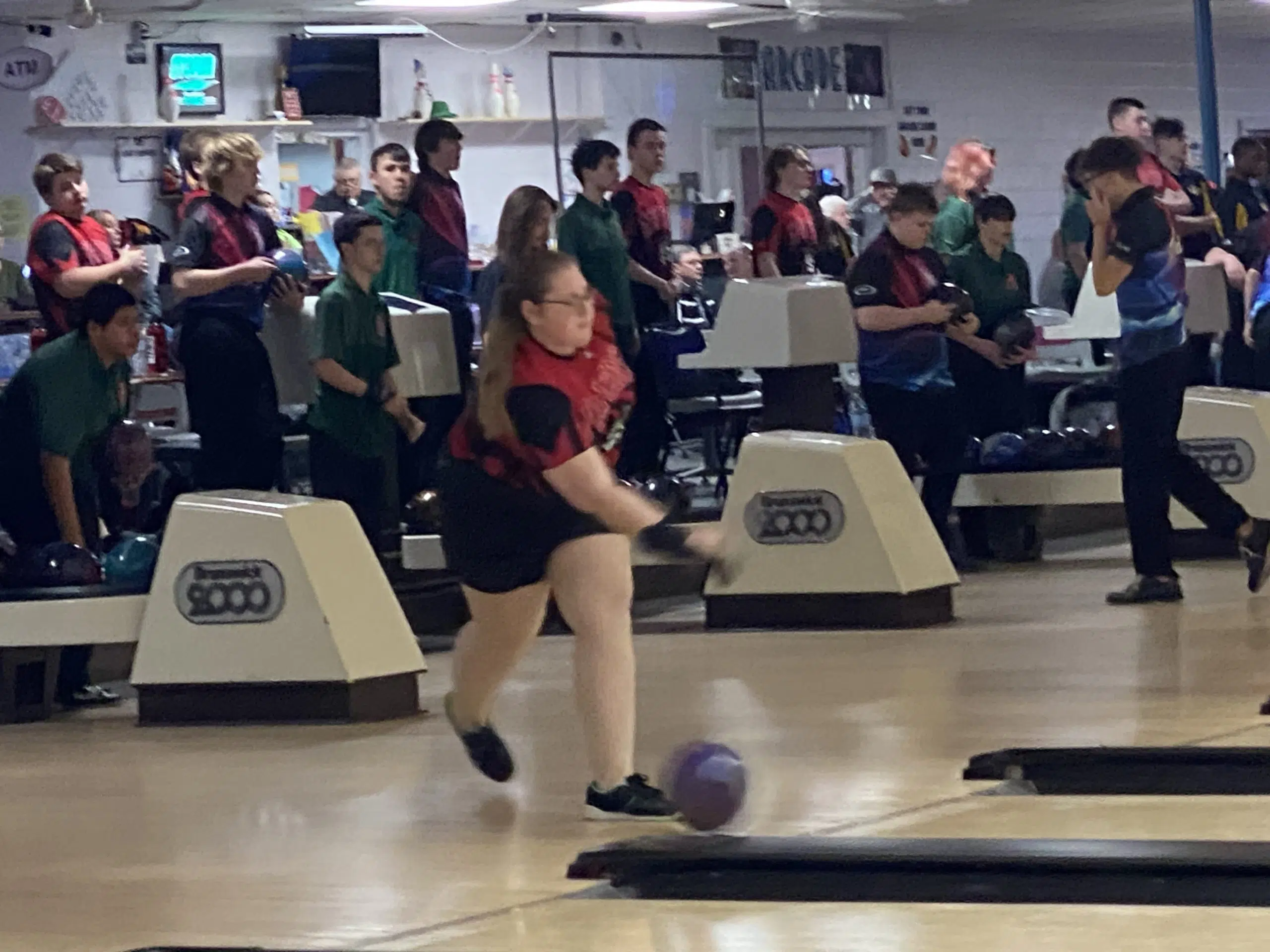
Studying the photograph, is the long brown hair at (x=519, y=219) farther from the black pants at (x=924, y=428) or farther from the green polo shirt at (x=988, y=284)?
the green polo shirt at (x=988, y=284)

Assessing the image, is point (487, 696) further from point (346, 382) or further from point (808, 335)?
point (808, 335)

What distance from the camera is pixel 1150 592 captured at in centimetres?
780

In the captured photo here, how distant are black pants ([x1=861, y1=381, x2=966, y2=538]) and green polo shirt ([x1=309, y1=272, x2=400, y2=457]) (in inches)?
78.1

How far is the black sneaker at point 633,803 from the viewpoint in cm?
464

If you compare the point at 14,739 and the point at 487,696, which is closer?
the point at 487,696

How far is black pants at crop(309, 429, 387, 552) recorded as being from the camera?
25.7ft

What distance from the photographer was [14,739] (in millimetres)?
6504

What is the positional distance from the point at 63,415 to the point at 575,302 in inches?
104

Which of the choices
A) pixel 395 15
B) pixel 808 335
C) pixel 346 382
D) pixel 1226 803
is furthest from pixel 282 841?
pixel 395 15

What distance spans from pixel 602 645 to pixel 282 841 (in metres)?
0.73

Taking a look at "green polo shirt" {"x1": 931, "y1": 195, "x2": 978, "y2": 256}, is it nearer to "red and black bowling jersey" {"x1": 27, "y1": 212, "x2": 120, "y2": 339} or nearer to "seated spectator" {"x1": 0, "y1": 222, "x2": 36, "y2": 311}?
"red and black bowling jersey" {"x1": 27, "y1": 212, "x2": 120, "y2": 339}

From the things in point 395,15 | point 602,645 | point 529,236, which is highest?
point 395,15

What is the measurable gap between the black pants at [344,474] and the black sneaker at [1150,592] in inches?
95.7

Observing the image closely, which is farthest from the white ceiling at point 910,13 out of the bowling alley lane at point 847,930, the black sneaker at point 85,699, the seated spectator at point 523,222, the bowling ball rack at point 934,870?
the bowling alley lane at point 847,930
